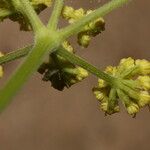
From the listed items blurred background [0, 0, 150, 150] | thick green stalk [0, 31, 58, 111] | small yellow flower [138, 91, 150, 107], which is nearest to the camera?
thick green stalk [0, 31, 58, 111]

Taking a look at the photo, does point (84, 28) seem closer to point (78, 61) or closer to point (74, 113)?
point (78, 61)

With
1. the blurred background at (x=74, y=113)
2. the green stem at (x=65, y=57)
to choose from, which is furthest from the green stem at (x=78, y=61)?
the blurred background at (x=74, y=113)

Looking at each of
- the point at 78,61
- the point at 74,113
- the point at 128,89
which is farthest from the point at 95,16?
the point at 74,113

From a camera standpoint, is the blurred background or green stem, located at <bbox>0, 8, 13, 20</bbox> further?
the blurred background

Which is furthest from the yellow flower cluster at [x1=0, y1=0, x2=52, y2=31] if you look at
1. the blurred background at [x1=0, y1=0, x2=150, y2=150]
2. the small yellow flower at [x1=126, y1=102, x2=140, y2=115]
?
the blurred background at [x1=0, y1=0, x2=150, y2=150]

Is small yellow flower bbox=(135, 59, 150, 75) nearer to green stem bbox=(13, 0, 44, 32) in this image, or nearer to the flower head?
the flower head
